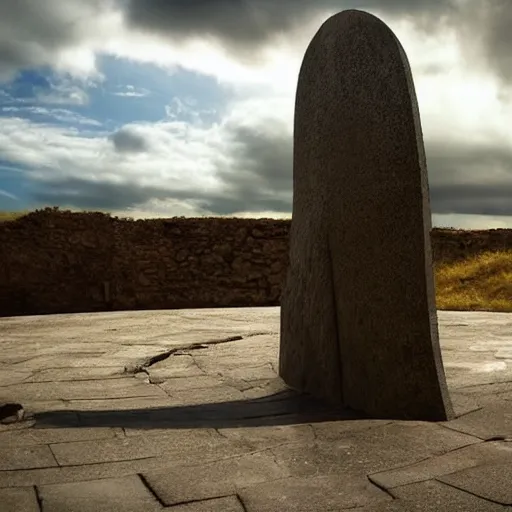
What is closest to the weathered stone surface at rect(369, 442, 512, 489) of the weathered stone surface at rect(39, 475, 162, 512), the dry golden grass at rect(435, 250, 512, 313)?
the weathered stone surface at rect(39, 475, 162, 512)

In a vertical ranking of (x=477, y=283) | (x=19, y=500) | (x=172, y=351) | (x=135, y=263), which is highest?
(x=135, y=263)

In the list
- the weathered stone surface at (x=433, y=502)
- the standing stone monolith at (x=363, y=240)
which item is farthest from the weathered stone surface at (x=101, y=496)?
the standing stone monolith at (x=363, y=240)

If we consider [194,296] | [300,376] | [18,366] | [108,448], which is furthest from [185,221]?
[108,448]

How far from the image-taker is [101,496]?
2.72 metres

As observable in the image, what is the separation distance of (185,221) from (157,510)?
13.7 meters

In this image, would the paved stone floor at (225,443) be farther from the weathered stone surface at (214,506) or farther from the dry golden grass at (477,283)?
the dry golden grass at (477,283)

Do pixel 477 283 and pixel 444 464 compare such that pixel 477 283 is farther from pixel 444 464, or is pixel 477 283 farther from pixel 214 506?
pixel 214 506

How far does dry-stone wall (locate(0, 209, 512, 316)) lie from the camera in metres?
14.8

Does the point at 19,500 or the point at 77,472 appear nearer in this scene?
the point at 19,500

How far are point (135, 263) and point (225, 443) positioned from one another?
1243 centimetres

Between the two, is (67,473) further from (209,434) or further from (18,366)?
(18,366)

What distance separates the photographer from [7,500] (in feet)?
8.83

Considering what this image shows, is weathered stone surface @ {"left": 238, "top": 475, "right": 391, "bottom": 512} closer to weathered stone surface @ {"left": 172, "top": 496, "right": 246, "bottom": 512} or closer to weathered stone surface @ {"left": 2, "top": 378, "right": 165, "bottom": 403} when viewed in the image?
weathered stone surface @ {"left": 172, "top": 496, "right": 246, "bottom": 512}

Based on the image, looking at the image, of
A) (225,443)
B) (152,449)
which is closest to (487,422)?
(225,443)
